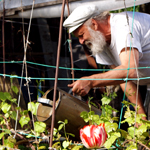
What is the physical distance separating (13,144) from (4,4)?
1.85 meters

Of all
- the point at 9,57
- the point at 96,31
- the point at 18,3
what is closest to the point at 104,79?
the point at 96,31

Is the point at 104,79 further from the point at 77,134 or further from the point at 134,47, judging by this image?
the point at 77,134

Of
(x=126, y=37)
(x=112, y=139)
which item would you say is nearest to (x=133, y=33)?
(x=126, y=37)

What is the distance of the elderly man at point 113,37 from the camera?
1666 millimetres

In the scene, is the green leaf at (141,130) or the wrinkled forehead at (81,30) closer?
the green leaf at (141,130)

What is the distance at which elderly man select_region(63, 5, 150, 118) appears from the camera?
1.67 meters

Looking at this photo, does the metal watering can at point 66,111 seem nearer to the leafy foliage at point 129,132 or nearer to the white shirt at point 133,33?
the leafy foliage at point 129,132

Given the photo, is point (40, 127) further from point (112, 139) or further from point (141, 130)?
point (141, 130)

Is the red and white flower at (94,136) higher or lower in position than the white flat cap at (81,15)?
lower

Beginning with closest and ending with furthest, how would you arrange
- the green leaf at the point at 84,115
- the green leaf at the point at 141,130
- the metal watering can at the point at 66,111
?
the green leaf at the point at 141,130, the green leaf at the point at 84,115, the metal watering can at the point at 66,111

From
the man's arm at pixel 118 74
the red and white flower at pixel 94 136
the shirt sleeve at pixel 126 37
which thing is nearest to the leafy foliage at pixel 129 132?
the red and white flower at pixel 94 136

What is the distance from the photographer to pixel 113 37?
1.91 meters

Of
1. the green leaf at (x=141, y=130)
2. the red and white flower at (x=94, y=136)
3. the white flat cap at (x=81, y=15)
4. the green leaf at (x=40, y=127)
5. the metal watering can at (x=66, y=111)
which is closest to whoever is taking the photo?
the red and white flower at (x=94, y=136)

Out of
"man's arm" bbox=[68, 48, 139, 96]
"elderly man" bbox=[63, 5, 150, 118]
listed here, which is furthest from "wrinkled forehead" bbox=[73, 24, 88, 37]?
"man's arm" bbox=[68, 48, 139, 96]
